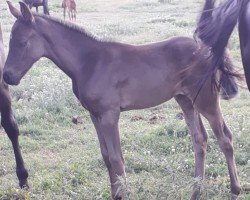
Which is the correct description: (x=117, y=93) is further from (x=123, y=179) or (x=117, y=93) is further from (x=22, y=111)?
(x=22, y=111)

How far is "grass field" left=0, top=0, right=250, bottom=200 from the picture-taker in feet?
15.5

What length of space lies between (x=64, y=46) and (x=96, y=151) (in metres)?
1.84

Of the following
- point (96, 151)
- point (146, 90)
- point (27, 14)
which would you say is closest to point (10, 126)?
point (96, 151)

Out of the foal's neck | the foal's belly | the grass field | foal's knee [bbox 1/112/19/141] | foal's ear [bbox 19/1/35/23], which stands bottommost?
the grass field

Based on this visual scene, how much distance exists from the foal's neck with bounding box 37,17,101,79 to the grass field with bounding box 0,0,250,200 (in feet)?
1.36

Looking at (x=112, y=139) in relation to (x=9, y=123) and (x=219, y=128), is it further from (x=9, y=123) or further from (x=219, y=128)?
(x=9, y=123)

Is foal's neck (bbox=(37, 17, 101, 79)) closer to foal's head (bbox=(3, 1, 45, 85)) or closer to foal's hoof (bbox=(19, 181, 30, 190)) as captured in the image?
foal's head (bbox=(3, 1, 45, 85))

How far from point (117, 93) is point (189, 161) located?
1353 mm

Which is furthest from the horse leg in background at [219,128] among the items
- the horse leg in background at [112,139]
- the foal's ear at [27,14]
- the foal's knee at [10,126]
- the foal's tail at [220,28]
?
the foal's knee at [10,126]

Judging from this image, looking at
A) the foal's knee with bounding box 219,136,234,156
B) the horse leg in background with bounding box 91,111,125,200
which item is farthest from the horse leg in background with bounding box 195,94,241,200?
the horse leg in background with bounding box 91,111,125,200

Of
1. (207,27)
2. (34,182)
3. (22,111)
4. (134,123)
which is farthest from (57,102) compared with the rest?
(207,27)

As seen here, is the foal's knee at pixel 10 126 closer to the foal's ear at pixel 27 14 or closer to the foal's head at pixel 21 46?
the foal's head at pixel 21 46

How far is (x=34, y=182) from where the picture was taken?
5211 mm

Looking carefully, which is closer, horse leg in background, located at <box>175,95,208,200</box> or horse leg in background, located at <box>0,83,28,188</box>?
horse leg in background, located at <box>175,95,208,200</box>
